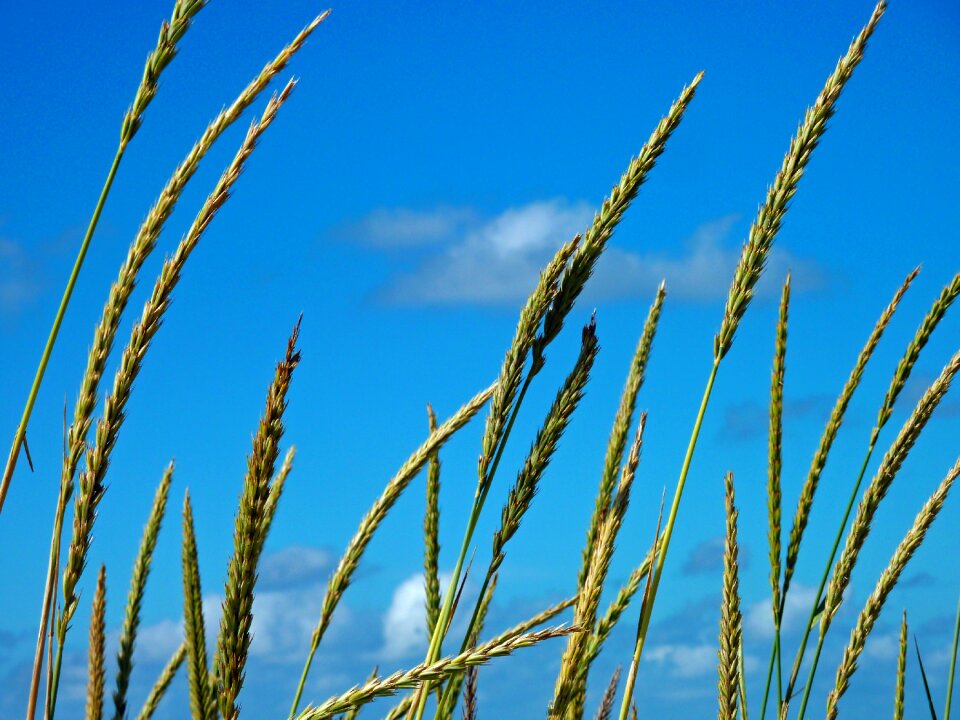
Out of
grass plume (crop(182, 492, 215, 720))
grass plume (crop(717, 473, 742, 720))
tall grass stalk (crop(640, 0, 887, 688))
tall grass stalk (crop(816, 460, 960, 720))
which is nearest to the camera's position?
tall grass stalk (crop(640, 0, 887, 688))

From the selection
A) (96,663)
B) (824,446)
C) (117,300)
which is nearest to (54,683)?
(117,300)

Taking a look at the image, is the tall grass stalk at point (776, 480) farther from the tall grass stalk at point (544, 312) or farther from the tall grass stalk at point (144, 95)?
the tall grass stalk at point (144, 95)

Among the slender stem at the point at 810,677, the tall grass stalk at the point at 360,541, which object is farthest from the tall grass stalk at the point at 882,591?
the tall grass stalk at the point at 360,541

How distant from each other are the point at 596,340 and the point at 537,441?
0.18 m

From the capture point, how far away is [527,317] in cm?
148

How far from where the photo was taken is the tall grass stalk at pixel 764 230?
5.03 feet

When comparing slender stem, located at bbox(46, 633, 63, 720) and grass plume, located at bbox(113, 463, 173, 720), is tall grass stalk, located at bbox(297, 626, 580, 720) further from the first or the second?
grass plume, located at bbox(113, 463, 173, 720)

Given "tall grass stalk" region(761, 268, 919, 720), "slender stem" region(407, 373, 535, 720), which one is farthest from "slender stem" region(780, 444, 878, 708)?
"slender stem" region(407, 373, 535, 720)

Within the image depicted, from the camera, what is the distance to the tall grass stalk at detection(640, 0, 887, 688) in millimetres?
1533

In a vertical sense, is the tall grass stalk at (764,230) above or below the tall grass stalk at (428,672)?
above

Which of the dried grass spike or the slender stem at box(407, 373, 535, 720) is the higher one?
the dried grass spike

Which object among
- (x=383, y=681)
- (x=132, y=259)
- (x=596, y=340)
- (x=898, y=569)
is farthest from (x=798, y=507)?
(x=132, y=259)

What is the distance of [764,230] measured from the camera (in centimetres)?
162

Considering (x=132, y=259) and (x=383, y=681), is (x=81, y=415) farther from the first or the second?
(x=383, y=681)
